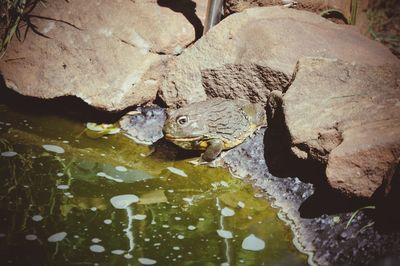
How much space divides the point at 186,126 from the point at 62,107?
1.90m

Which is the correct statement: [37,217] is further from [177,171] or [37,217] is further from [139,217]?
[177,171]

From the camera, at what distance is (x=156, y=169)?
4.23 m

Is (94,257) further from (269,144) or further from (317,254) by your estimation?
(269,144)

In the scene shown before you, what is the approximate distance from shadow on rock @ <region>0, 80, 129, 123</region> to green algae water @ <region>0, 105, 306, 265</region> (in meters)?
0.44

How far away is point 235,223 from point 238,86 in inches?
78.4

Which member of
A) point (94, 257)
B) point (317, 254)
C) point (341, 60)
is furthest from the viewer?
point (341, 60)

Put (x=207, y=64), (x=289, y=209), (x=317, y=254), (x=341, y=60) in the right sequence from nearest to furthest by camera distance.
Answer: (x=317, y=254) < (x=289, y=209) < (x=341, y=60) < (x=207, y=64)

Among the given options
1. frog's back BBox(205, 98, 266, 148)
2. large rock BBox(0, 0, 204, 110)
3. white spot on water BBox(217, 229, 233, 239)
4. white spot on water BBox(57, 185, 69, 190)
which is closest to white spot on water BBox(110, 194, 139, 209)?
white spot on water BBox(57, 185, 69, 190)

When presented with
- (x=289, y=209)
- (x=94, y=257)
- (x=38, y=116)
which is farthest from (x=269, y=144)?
(x=38, y=116)

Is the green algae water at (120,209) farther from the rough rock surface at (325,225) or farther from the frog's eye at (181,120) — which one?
the frog's eye at (181,120)

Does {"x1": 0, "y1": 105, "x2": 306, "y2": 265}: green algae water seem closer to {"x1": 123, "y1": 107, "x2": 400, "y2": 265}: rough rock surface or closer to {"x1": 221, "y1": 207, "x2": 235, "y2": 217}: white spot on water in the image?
{"x1": 221, "y1": 207, "x2": 235, "y2": 217}: white spot on water

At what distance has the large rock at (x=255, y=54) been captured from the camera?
186 inches

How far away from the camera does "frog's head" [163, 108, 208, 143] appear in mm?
4305

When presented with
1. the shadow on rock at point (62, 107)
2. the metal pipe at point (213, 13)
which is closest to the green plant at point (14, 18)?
the shadow on rock at point (62, 107)
